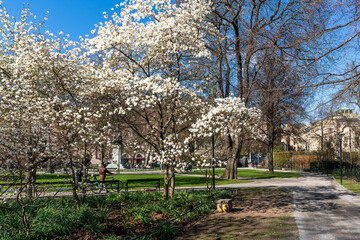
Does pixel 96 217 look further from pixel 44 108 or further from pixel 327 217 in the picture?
pixel 327 217

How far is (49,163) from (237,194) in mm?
9160

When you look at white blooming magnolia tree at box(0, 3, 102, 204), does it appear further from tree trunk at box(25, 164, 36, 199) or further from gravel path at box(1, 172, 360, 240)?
gravel path at box(1, 172, 360, 240)

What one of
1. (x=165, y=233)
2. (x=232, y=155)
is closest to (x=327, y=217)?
(x=165, y=233)

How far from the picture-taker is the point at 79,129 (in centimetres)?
970

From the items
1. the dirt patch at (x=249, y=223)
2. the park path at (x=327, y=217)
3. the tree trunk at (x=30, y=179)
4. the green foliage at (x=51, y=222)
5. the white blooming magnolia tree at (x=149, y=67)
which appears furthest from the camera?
the white blooming magnolia tree at (x=149, y=67)

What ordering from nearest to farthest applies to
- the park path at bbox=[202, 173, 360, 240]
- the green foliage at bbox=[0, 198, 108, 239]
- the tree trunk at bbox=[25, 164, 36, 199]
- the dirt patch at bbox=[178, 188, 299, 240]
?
the green foliage at bbox=[0, 198, 108, 239]
the tree trunk at bbox=[25, 164, 36, 199]
the dirt patch at bbox=[178, 188, 299, 240]
the park path at bbox=[202, 173, 360, 240]

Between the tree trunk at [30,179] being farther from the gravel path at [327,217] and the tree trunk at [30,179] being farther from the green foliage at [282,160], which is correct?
the green foliage at [282,160]

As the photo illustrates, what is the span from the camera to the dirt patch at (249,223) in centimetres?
773

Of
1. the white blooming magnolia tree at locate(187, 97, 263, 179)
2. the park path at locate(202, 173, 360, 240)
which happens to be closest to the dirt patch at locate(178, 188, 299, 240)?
the park path at locate(202, 173, 360, 240)

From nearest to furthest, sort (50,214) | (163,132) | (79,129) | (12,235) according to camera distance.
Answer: (12,235), (50,214), (79,129), (163,132)

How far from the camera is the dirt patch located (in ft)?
25.4

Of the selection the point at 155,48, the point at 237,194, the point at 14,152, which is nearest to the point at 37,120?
the point at 14,152

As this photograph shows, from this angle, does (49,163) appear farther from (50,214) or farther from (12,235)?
(12,235)

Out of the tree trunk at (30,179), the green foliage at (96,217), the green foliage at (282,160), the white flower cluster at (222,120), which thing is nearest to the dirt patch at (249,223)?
the green foliage at (96,217)
